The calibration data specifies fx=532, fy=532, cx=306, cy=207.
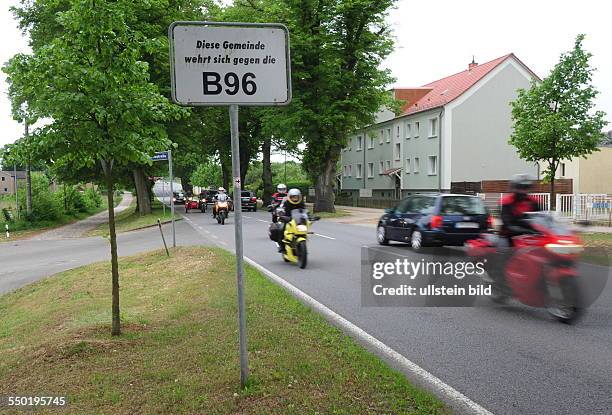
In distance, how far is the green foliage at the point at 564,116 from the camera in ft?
60.8

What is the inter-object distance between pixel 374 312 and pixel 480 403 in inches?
128

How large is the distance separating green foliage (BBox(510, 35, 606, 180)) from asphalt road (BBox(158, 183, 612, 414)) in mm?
11353

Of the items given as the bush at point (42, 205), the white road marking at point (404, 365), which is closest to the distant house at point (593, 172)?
the bush at point (42, 205)

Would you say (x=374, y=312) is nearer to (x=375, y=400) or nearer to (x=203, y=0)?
(x=375, y=400)

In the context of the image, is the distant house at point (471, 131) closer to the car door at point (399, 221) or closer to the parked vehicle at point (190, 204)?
the parked vehicle at point (190, 204)

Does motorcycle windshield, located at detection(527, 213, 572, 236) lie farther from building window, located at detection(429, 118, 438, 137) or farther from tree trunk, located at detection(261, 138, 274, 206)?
tree trunk, located at detection(261, 138, 274, 206)

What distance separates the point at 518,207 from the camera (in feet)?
23.5

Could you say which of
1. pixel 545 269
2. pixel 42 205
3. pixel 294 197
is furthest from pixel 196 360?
pixel 42 205

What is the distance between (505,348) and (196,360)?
3156 mm

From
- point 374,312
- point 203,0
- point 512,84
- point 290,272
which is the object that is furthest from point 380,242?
point 512,84

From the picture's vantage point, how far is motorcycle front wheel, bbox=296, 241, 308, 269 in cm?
1136

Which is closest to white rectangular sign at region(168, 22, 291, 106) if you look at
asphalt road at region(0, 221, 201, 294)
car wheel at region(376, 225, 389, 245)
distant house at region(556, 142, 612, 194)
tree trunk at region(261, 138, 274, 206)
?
asphalt road at region(0, 221, 201, 294)

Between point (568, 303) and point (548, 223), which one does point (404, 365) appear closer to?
point (568, 303)

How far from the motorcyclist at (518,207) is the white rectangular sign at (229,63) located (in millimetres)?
4224
